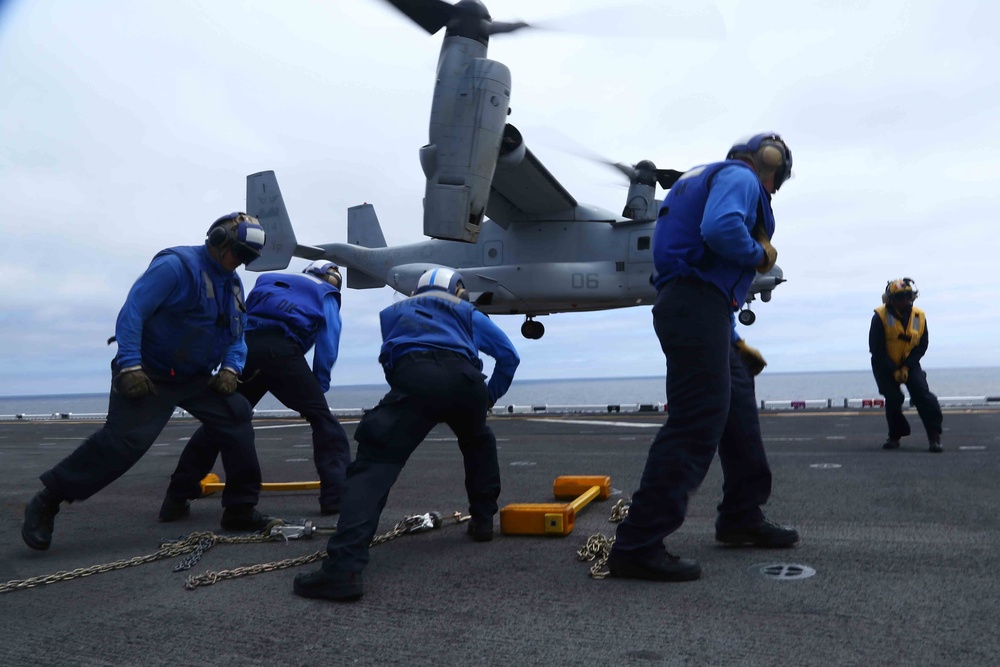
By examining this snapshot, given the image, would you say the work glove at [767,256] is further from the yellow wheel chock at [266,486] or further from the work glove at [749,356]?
the yellow wheel chock at [266,486]

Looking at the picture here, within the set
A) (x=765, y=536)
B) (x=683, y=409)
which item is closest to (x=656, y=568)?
(x=683, y=409)

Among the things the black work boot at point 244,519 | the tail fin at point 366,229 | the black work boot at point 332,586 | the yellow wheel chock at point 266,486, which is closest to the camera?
the black work boot at point 332,586

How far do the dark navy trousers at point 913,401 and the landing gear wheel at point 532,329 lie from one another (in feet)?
47.6

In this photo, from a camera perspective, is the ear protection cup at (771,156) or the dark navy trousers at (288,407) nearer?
the ear protection cup at (771,156)

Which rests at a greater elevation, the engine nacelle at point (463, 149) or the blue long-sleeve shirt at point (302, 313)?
the engine nacelle at point (463, 149)

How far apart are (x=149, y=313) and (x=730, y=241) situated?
117 inches

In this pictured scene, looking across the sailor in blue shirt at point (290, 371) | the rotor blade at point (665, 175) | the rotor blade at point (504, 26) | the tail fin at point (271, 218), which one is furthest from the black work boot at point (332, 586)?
the tail fin at point (271, 218)

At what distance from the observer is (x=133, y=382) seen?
12.2 feet

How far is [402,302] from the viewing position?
11.5 feet

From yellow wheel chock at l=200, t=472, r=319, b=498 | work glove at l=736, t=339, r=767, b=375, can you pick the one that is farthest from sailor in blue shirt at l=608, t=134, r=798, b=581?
yellow wheel chock at l=200, t=472, r=319, b=498

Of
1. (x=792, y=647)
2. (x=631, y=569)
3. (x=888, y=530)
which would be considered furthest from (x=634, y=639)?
(x=888, y=530)

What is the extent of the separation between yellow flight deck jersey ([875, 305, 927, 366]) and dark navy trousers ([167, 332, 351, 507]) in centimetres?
603

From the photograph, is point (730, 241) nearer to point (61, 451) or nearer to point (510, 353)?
point (510, 353)

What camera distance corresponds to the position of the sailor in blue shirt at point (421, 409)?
9.42 ft
